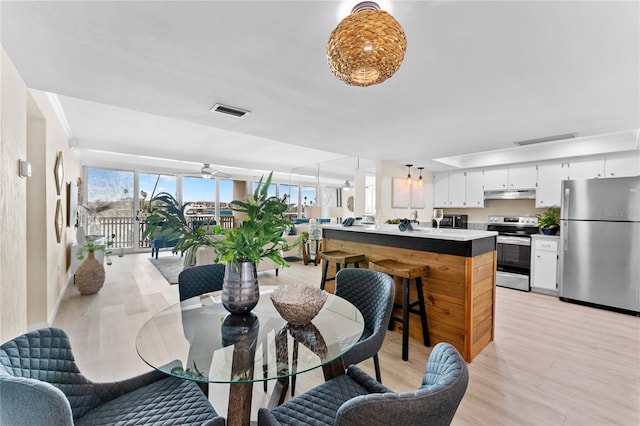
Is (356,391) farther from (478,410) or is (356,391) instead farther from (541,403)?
Answer: (541,403)

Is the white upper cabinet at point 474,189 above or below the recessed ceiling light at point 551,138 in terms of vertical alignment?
below

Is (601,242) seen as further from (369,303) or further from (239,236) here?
(239,236)

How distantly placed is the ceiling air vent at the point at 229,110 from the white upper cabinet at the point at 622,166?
5333 mm

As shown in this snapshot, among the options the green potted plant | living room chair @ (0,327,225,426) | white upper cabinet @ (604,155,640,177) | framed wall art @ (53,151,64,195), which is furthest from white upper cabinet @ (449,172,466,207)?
framed wall art @ (53,151,64,195)

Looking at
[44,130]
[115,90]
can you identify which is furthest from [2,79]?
[44,130]

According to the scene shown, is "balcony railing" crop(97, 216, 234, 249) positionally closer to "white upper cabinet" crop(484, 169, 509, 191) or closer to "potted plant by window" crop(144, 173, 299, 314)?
"white upper cabinet" crop(484, 169, 509, 191)

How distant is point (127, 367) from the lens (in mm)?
2287

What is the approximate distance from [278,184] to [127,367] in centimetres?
807

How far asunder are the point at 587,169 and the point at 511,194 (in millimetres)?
1089

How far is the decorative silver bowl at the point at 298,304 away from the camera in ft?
4.69

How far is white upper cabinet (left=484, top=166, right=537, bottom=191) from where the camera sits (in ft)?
16.4

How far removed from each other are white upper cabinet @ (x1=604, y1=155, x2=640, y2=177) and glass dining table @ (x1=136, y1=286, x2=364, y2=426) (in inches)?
198

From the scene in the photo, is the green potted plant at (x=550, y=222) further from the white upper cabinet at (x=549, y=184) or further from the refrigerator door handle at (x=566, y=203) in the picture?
the refrigerator door handle at (x=566, y=203)

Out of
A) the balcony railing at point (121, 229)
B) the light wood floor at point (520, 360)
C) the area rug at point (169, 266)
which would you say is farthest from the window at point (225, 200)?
the light wood floor at point (520, 360)
